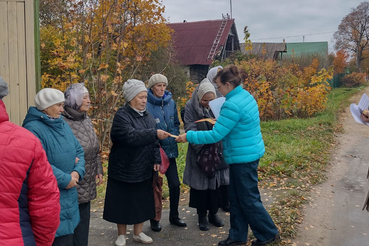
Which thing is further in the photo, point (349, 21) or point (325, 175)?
point (349, 21)

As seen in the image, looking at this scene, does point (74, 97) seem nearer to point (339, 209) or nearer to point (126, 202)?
point (126, 202)

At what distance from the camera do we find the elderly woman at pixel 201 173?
4.79 meters

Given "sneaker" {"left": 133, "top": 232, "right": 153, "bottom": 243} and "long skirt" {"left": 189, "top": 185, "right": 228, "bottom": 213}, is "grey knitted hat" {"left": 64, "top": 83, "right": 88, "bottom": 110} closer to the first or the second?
"sneaker" {"left": 133, "top": 232, "right": 153, "bottom": 243}

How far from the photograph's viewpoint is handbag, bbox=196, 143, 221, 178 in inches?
185

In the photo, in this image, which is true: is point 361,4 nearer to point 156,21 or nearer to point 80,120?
point 156,21

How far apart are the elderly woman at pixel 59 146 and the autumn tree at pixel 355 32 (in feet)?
189

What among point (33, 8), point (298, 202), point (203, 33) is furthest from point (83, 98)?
point (203, 33)

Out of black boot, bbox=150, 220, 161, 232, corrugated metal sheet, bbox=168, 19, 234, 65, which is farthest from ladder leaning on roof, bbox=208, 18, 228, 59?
black boot, bbox=150, 220, 161, 232

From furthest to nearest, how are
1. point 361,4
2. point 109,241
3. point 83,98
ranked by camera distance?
point 361,4, point 109,241, point 83,98

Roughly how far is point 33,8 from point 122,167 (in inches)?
78.0

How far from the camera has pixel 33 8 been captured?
4.24m

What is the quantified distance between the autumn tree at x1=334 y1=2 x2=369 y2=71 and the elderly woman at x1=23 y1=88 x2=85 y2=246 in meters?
57.5

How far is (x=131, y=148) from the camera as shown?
4207mm

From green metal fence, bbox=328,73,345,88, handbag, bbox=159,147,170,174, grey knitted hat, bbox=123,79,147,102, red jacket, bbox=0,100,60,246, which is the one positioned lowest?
handbag, bbox=159,147,170,174
